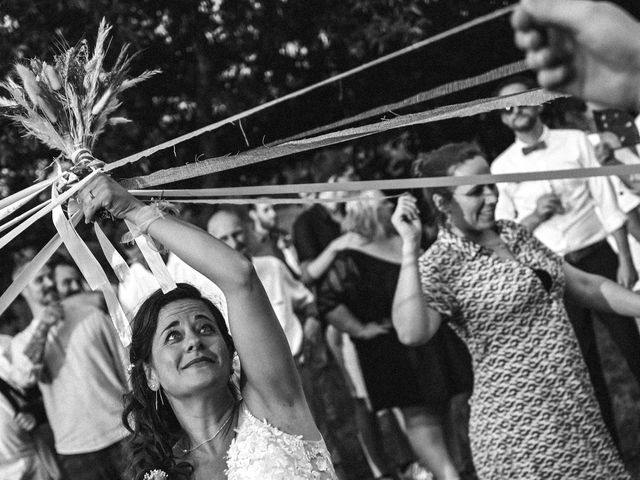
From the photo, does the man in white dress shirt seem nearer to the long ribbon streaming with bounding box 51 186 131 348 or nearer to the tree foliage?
the tree foliage

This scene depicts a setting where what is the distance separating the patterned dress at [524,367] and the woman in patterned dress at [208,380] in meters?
1.39

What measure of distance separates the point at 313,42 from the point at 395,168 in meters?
1.22

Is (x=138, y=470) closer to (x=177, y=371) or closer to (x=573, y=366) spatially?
(x=177, y=371)

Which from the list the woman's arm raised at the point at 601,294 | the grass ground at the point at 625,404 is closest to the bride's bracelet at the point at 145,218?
the woman's arm raised at the point at 601,294

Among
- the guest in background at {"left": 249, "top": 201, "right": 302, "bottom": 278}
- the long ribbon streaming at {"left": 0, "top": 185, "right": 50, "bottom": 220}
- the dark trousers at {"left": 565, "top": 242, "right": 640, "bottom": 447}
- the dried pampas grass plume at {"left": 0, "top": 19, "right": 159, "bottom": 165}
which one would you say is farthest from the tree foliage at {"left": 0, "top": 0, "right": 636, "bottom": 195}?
the dried pampas grass plume at {"left": 0, "top": 19, "right": 159, "bottom": 165}

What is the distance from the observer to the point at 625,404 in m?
7.84

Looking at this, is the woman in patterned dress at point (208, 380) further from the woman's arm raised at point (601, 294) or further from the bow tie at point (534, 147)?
the bow tie at point (534, 147)

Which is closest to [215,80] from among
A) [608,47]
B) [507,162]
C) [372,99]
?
[372,99]

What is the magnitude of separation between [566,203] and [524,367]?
2.03 meters

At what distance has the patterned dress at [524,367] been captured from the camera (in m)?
4.39

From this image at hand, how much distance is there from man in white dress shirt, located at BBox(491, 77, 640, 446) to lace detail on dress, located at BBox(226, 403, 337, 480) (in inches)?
131

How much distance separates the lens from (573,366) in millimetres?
4480

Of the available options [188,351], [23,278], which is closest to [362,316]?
[188,351]

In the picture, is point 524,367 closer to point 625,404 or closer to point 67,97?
point 67,97
